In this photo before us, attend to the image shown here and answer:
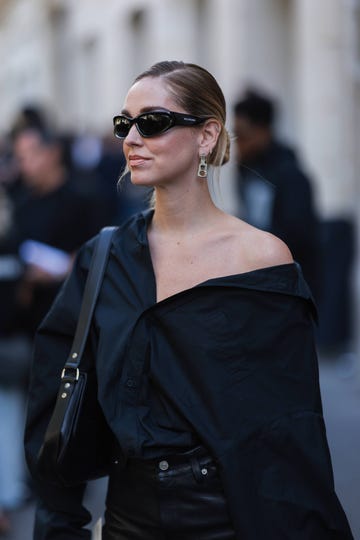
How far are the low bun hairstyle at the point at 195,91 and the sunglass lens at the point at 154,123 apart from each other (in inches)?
2.4

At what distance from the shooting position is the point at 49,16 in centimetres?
2212

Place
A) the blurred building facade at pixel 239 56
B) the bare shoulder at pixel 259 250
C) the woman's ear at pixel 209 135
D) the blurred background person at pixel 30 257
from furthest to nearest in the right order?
the blurred building facade at pixel 239 56
the blurred background person at pixel 30 257
the woman's ear at pixel 209 135
the bare shoulder at pixel 259 250

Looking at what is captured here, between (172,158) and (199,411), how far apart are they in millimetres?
640

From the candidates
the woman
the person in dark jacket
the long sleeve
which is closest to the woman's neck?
the woman

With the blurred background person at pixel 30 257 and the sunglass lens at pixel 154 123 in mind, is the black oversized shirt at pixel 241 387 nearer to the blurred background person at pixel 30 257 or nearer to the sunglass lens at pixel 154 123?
the sunglass lens at pixel 154 123

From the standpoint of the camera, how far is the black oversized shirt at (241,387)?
262cm

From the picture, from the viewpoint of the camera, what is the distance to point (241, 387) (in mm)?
2648

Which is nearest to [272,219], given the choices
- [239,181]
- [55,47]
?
[239,181]

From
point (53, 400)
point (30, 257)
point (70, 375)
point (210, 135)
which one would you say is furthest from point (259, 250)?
point (30, 257)

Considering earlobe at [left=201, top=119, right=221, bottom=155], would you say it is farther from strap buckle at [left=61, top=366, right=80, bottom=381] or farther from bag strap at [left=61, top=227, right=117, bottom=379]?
strap buckle at [left=61, top=366, right=80, bottom=381]

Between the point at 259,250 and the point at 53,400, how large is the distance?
68cm

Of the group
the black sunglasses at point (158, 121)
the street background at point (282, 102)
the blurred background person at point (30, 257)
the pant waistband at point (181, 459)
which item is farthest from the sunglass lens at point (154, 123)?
the blurred background person at point (30, 257)

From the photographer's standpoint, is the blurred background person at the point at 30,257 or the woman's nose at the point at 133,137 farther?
the blurred background person at the point at 30,257

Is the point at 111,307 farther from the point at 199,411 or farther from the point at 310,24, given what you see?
the point at 310,24
